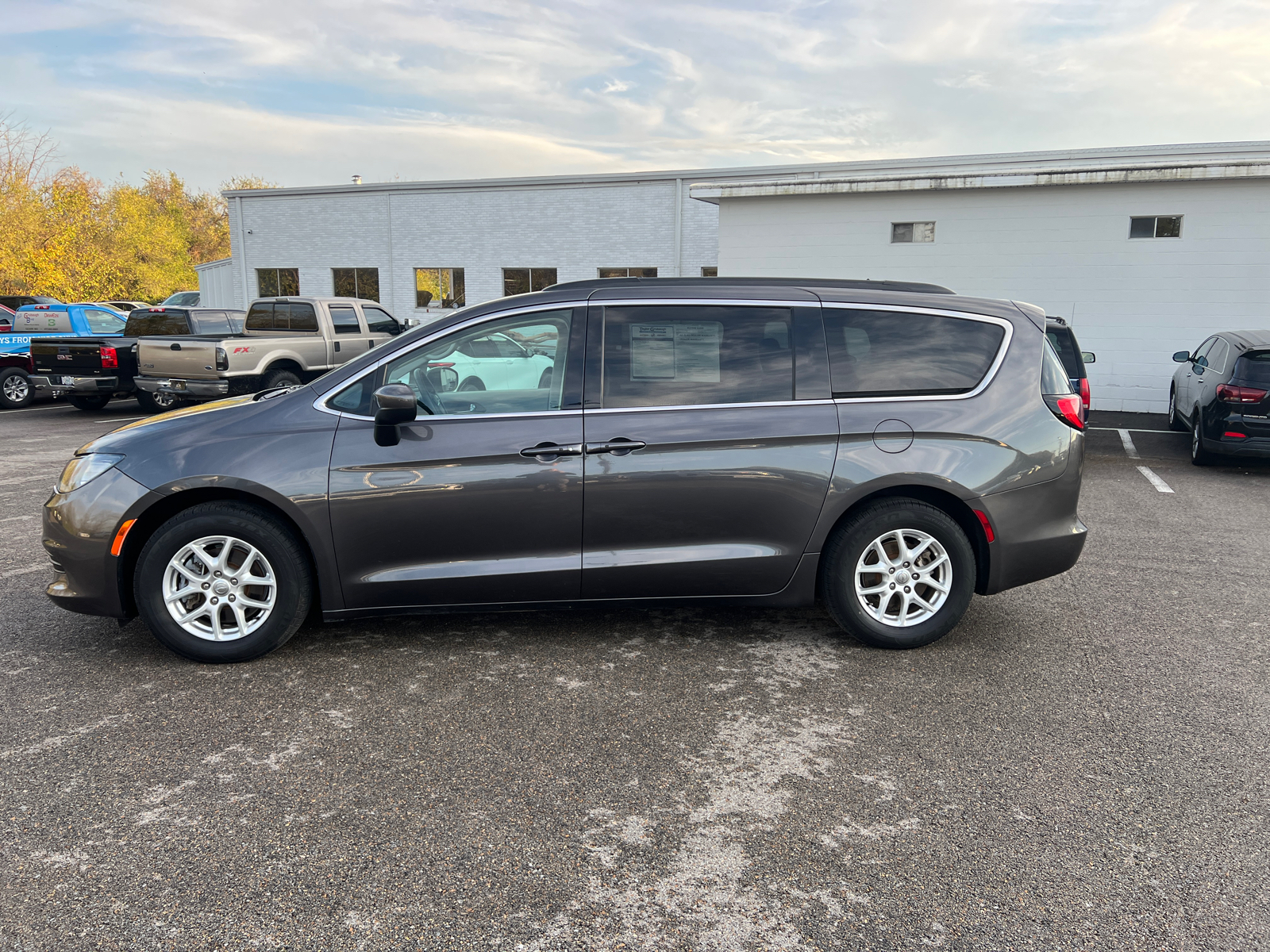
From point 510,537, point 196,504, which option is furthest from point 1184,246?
point 196,504

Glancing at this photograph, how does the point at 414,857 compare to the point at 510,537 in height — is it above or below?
below

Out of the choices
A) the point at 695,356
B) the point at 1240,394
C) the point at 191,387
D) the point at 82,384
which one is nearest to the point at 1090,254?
the point at 1240,394

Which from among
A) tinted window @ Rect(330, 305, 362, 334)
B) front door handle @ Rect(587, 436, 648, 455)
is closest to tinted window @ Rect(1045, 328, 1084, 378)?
front door handle @ Rect(587, 436, 648, 455)

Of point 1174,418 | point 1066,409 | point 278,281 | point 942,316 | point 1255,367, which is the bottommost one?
point 1174,418

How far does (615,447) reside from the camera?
13.7 ft

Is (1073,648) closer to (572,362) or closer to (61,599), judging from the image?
(572,362)

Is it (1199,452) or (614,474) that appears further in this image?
(1199,452)

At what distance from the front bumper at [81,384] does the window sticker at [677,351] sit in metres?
13.2

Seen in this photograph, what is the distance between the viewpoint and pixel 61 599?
164 inches

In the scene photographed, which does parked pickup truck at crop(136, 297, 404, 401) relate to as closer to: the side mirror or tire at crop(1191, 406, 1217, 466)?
the side mirror

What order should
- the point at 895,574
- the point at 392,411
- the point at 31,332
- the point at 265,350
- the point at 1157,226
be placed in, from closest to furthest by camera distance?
1. the point at 392,411
2. the point at 895,574
3. the point at 265,350
4. the point at 1157,226
5. the point at 31,332

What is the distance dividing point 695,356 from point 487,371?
1.02 metres

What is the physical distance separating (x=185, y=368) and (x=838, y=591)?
1145 centimetres

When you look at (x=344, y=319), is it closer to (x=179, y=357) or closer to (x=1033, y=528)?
(x=179, y=357)
